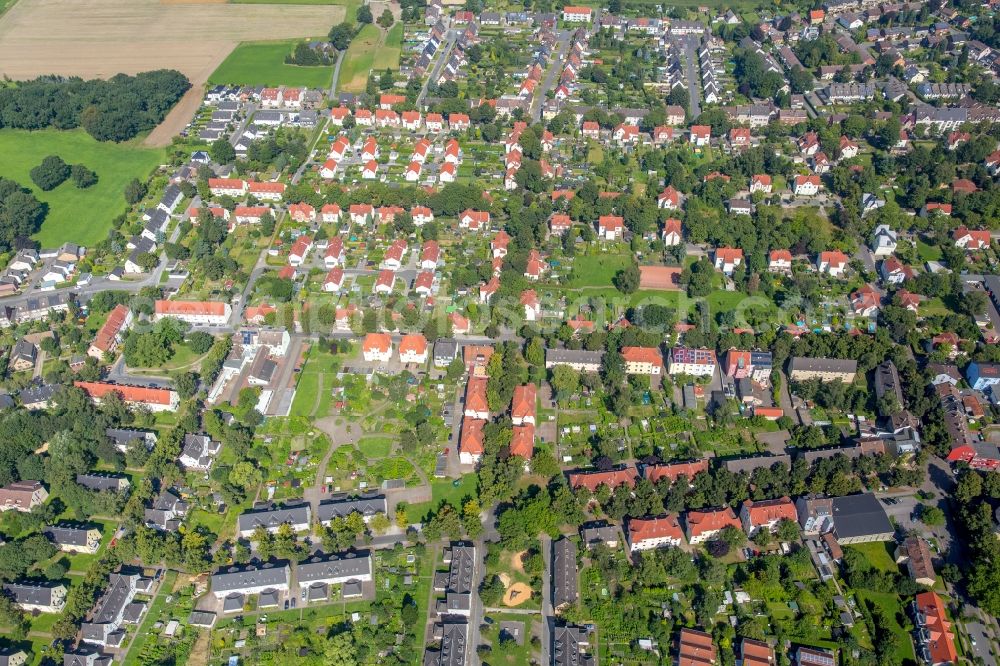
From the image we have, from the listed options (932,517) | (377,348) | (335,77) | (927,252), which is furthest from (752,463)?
(335,77)

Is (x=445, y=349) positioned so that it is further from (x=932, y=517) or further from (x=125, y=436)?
(x=932, y=517)

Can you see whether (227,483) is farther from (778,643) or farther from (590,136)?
(590,136)

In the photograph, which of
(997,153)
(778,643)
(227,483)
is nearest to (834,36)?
(997,153)

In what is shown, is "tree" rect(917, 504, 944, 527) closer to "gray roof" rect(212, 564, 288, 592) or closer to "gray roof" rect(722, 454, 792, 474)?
"gray roof" rect(722, 454, 792, 474)

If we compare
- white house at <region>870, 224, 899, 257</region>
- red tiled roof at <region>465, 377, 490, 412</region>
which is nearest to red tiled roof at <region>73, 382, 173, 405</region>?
red tiled roof at <region>465, 377, 490, 412</region>

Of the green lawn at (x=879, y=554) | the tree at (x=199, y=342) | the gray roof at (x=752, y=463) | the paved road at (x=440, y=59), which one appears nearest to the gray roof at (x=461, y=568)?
the gray roof at (x=752, y=463)
